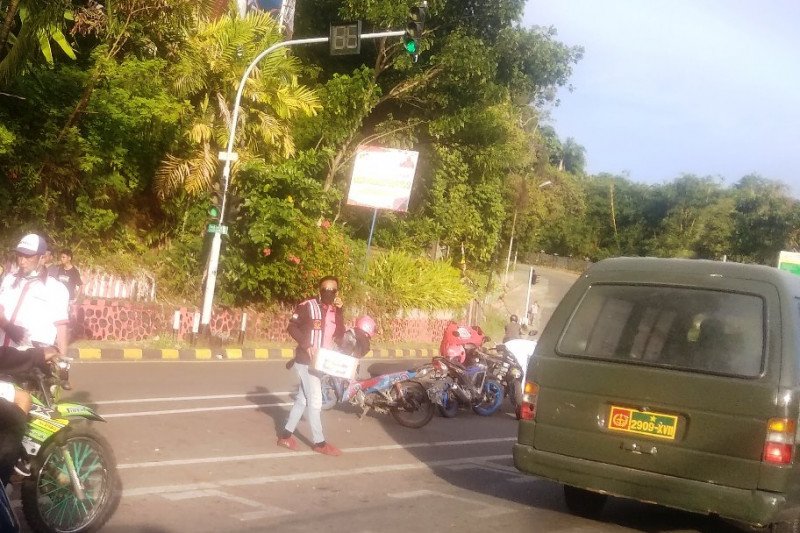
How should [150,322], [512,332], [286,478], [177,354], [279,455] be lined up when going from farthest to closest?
[150,322] → [177,354] → [512,332] → [279,455] → [286,478]

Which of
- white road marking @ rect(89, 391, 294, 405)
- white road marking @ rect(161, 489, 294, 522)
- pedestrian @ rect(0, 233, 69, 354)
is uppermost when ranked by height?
pedestrian @ rect(0, 233, 69, 354)

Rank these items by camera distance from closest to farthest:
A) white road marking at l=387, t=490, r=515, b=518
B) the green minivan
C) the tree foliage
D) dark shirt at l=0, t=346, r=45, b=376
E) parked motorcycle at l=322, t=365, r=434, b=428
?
dark shirt at l=0, t=346, r=45, b=376, the green minivan, white road marking at l=387, t=490, r=515, b=518, parked motorcycle at l=322, t=365, r=434, b=428, the tree foliage

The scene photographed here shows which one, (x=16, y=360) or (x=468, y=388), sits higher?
(x=16, y=360)

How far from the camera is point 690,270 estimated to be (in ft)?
24.3

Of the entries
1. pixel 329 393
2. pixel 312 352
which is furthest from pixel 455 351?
pixel 312 352

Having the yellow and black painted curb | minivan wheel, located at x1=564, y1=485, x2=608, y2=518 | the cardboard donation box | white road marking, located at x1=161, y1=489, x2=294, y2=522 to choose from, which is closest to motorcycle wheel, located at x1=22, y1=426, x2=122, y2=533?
white road marking, located at x1=161, y1=489, x2=294, y2=522

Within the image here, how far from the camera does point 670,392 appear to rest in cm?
689

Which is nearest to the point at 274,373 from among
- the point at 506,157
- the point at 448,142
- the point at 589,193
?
the point at 448,142

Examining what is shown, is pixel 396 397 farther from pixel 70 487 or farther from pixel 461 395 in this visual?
pixel 70 487

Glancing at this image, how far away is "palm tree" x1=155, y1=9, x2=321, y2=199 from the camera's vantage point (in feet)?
74.3

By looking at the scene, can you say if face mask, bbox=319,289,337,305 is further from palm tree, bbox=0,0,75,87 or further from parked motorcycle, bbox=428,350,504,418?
palm tree, bbox=0,0,75,87

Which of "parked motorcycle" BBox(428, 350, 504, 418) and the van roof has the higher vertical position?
the van roof

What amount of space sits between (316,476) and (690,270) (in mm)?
3795

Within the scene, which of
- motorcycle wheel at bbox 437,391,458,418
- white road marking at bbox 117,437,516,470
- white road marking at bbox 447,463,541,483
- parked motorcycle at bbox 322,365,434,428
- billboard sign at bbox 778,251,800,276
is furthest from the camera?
billboard sign at bbox 778,251,800,276
